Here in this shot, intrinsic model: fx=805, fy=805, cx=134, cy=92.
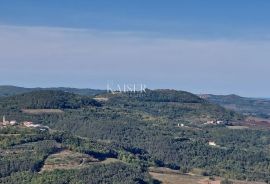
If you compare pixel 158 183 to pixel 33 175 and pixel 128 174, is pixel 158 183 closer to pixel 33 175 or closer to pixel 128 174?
pixel 128 174


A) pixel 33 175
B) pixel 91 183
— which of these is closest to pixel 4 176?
→ pixel 33 175

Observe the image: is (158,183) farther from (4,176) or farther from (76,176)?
(4,176)

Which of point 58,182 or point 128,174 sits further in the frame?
point 128,174

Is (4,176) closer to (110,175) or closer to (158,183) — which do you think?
(110,175)

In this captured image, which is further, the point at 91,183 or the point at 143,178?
the point at 143,178

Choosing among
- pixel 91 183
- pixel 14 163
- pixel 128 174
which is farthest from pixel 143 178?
pixel 14 163

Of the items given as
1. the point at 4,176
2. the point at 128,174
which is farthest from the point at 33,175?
the point at 128,174
